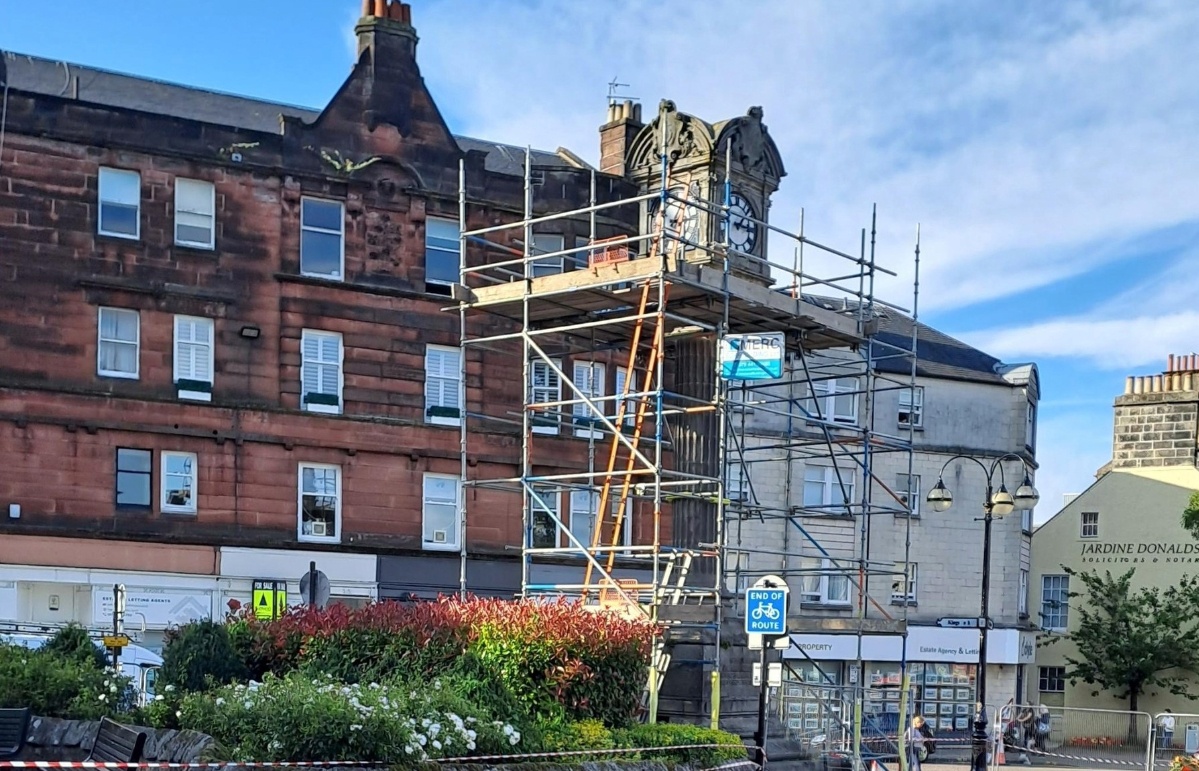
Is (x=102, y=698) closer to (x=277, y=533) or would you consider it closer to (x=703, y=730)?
(x=703, y=730)

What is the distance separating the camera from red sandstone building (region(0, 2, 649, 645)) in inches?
1118

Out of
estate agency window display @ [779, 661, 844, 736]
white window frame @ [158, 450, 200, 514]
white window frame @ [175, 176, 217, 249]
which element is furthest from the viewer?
white window frame @ [175, 176, 217, 249]

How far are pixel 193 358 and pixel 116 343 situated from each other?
5.02ft

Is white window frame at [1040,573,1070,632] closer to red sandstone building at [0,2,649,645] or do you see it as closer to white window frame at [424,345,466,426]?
red sandstone building at [0,2,649,645]

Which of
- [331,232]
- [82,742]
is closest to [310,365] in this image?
[331,232]

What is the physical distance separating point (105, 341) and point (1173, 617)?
3101 centimetres

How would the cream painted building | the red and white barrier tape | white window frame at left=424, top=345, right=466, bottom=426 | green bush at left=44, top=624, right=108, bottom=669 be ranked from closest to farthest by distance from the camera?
the red and white barrier tape, green bush at left=44, top=624, right=108, bottom=669, white window frame at left=424, top=345, right=466, bottom=426, the cream painted building

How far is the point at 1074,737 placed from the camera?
131 feet

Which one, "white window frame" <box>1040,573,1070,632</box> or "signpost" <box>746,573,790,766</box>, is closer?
"signpost" <box>746,573,790,766</box>

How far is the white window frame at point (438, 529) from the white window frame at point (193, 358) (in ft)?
17.2

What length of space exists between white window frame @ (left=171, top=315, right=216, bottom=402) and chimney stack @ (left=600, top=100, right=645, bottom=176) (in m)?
11.3

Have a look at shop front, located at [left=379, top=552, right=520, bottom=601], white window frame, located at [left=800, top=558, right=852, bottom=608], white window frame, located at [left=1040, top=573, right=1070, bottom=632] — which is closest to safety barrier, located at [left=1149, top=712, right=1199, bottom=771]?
white window frame, located at [left=1040, top=573, right=1070, bottom=632]

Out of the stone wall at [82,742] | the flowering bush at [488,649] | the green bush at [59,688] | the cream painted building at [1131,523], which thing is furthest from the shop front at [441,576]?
the cream painted building at [1131,523]

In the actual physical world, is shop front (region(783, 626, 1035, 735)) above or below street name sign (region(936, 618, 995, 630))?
below
